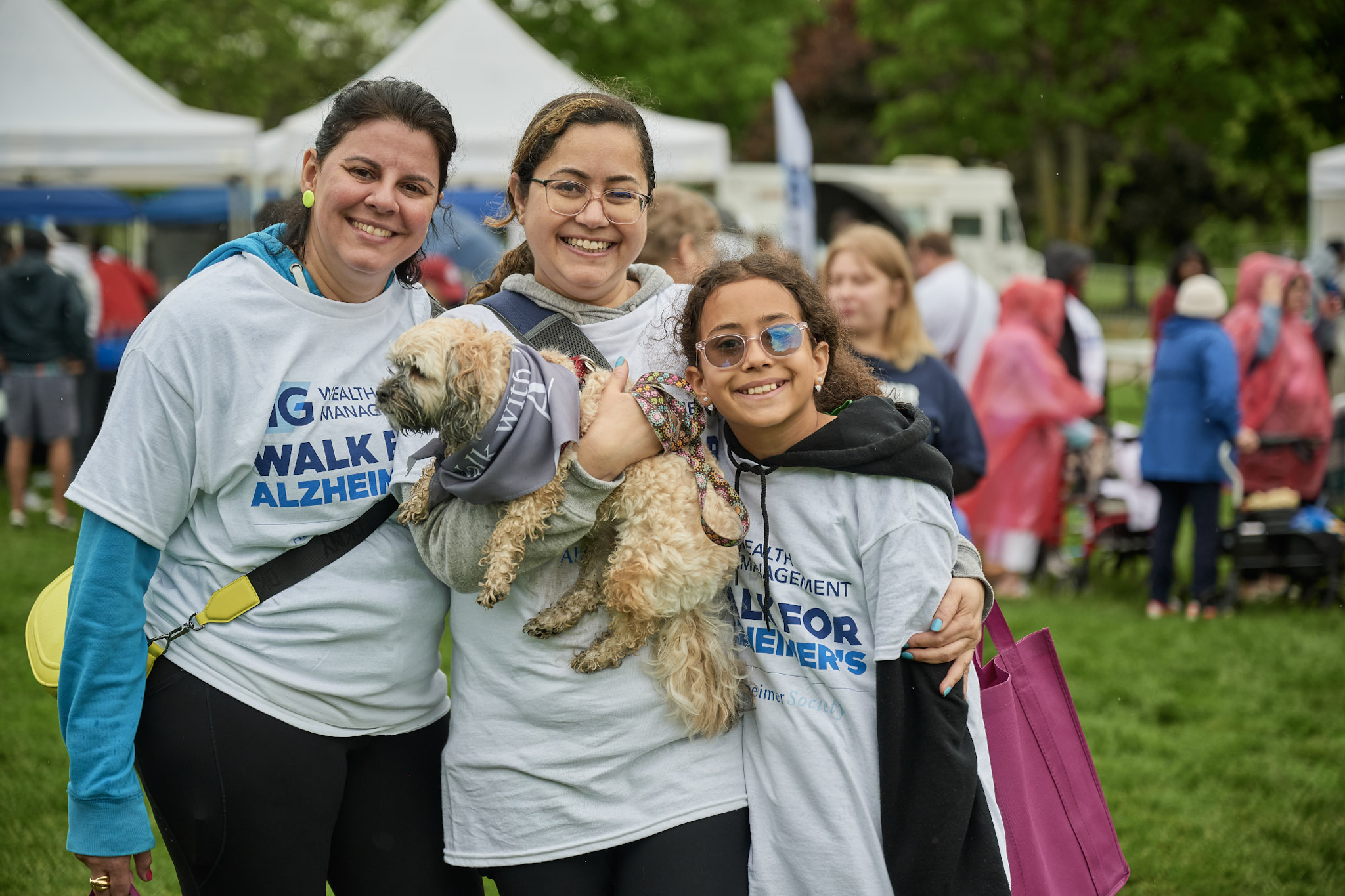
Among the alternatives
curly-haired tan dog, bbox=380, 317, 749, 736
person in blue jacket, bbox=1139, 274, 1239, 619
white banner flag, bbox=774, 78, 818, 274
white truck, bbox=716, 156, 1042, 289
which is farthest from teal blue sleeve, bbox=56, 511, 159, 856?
white truck, bbox=716, 156, 1042, 289

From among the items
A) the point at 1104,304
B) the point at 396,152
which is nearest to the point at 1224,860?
the point at 396,152

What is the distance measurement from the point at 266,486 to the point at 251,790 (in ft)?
2.11

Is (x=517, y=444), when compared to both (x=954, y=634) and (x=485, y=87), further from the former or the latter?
(x=485, y=87)

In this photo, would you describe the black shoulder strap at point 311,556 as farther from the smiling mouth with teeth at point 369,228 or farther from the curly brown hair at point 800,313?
the curly brown hair at point 800,313

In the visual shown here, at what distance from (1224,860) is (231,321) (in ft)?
14.8

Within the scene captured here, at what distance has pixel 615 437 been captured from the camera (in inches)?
86.8

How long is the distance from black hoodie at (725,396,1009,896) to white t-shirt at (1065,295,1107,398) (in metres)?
7.61

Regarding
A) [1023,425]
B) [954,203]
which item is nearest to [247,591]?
[1023,425]

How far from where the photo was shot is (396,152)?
232 centimetres

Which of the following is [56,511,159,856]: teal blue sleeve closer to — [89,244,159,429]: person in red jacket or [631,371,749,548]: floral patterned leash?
[631,371,749,548]: floral patterned leash

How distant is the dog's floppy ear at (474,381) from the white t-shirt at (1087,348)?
26.1ft

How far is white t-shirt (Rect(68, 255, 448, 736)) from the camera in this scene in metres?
2.17

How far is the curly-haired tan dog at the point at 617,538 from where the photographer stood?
2.19 meters

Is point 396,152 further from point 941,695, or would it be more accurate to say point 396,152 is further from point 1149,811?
point 1149,811
